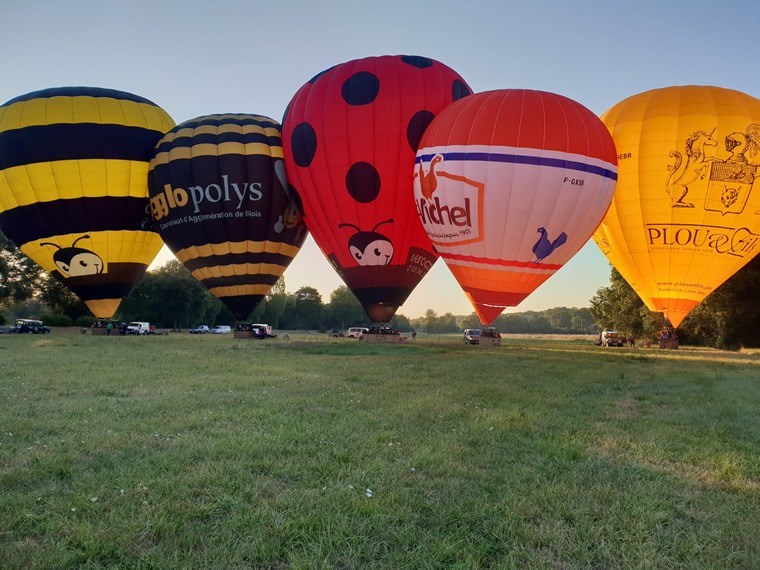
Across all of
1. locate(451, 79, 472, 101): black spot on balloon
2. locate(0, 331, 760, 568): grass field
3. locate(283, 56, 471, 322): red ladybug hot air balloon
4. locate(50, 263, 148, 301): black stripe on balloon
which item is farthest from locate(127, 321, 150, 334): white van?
locate(0, 331, 760, 568): grass field

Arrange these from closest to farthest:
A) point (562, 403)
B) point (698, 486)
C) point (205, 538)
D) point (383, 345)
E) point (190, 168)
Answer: point (205, 538) → point (698, 486) → point (562, 403) → point (190, 168) → point (383, 345)

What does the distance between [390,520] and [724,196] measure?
16.6m

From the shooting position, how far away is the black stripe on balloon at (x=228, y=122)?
2250 centimetres

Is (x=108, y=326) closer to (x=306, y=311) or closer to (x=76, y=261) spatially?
(x=76, y=261)

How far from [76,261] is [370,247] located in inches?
500

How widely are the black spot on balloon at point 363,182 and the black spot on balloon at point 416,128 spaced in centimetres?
149

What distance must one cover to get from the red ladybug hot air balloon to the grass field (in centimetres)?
957

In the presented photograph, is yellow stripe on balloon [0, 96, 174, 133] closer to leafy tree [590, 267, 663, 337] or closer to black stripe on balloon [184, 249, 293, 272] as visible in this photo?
black stripe on balloon [184, 249, 293, 272]

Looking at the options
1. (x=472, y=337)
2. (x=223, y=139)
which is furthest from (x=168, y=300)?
(x=223, y=139)

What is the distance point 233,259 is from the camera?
22.5m

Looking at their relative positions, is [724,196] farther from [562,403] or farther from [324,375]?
[324,375]

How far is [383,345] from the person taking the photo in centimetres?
2316

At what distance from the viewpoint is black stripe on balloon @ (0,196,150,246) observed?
73.3 ft

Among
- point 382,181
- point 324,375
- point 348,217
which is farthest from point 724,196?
point 324,375
